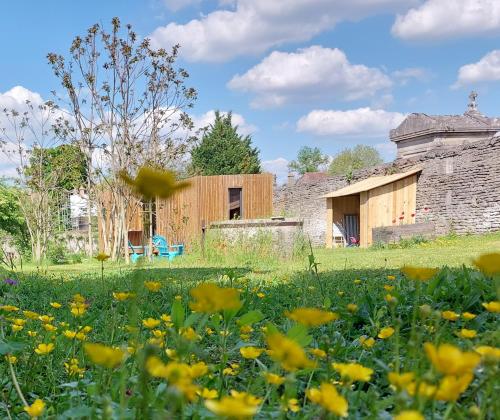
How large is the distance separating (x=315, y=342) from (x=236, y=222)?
7.97m

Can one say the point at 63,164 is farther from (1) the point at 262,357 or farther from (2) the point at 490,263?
(2) the point at 490,263

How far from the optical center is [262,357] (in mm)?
1695

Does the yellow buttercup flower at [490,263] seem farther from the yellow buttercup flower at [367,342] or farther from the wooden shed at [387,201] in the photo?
the wooden shed at [387,201]

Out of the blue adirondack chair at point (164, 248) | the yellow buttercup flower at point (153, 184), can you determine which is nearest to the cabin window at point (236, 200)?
the blue adirondack chair at point (164, 248)

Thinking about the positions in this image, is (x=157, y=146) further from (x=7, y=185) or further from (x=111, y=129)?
(x=7, y=185)

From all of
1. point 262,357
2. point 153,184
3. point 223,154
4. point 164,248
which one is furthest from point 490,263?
point 223,154

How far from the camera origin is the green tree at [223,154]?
30.4 m

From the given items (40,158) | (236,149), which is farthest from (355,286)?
(236,149)

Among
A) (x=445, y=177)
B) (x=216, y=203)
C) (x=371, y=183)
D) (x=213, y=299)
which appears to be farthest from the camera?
(x=216, y=203)

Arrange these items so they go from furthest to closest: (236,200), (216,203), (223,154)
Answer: (223,154)
(236,200)
(216,203)

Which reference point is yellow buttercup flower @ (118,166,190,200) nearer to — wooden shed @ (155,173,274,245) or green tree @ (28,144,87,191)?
green tree @ (28,144,87,191)

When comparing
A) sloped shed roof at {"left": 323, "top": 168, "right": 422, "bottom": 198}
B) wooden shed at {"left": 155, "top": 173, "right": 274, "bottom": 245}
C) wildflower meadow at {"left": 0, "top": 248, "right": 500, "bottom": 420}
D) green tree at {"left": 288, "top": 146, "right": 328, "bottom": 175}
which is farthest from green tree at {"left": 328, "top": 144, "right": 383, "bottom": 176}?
wildflower meadow at {"left": 0, "top": 248, "right": 500, "bottom": 420}

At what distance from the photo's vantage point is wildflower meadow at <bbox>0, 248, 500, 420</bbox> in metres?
0.49

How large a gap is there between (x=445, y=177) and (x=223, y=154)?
19.3 m
